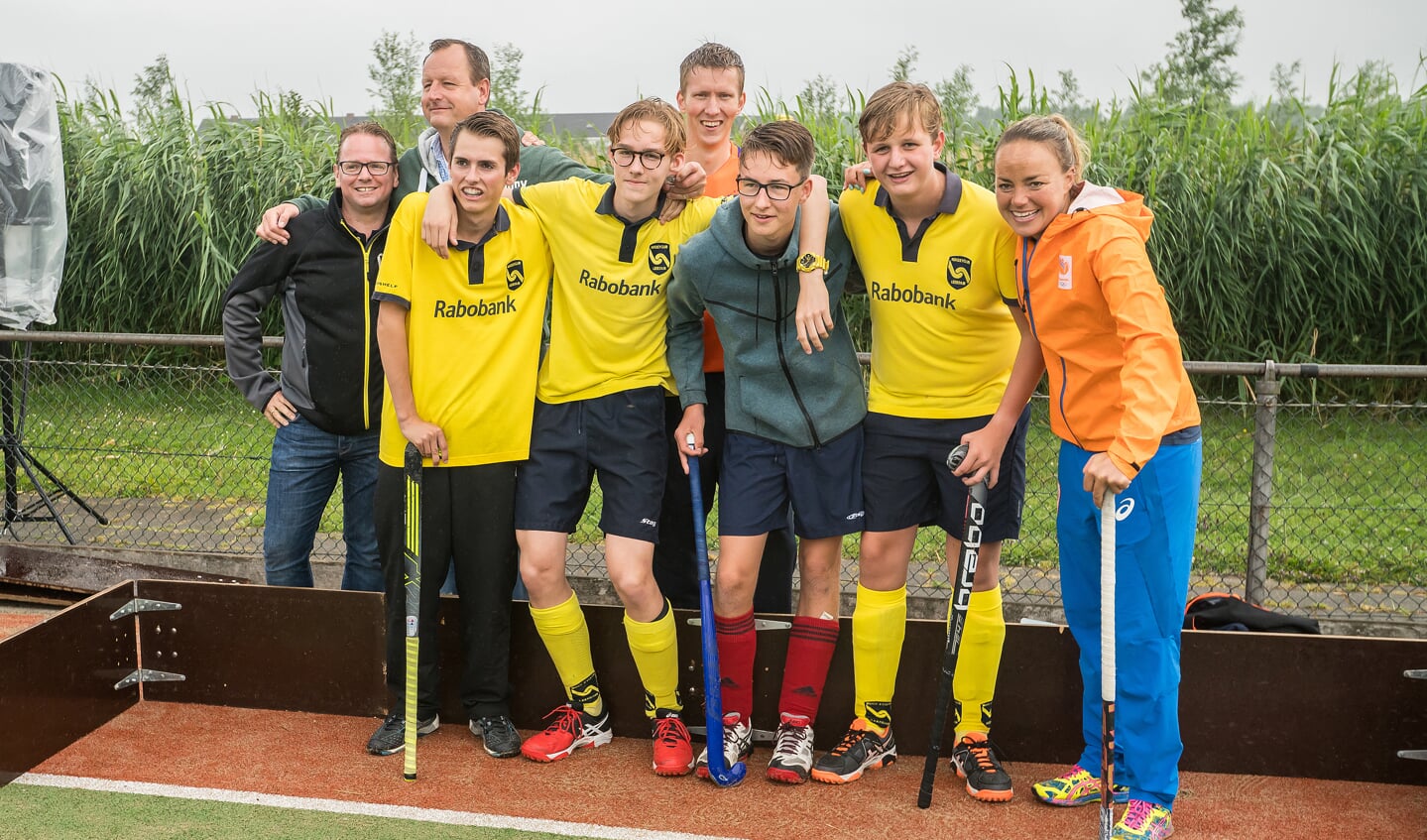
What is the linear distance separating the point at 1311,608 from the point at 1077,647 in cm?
226

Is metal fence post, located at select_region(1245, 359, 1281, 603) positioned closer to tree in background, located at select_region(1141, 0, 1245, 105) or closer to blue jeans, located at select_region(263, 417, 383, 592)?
blue jeans, located at select_region(263, 417, 383, 592)

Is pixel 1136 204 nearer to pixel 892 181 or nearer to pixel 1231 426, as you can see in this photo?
pixel 892 181

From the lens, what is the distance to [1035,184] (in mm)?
3252

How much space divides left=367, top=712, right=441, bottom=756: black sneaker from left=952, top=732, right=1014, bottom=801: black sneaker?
1.68 m

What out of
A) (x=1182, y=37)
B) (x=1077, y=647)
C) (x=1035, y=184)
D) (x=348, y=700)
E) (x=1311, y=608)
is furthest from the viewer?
(x=1182, y=37)

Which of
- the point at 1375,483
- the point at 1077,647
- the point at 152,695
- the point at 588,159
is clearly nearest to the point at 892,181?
the point at 1077,647

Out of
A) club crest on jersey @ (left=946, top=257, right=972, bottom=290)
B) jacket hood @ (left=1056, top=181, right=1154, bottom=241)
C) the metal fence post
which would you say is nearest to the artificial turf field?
the metal fence post

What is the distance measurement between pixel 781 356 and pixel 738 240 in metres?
0.36

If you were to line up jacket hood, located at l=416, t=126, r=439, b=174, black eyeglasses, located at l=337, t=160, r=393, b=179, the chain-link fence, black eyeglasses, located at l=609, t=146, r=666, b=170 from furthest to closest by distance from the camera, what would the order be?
the chain-link fence, jacket hood, located at l=416, t=126, r=439, b=174, black eyeglasses, located at l=337, t=160, r=393, b=179, black eyeglasses, located at l=609, t=146, r=666, b=170

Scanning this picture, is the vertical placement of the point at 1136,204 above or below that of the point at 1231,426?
above

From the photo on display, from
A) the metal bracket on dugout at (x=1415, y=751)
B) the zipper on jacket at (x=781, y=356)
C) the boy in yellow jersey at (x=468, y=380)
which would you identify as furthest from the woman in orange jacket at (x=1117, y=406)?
the boy in yellow jersey at (x=468, y=380)

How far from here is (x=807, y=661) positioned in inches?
149

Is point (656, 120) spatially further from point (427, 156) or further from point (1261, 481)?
point (1261, 481)

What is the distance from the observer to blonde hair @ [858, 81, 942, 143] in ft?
11.2
